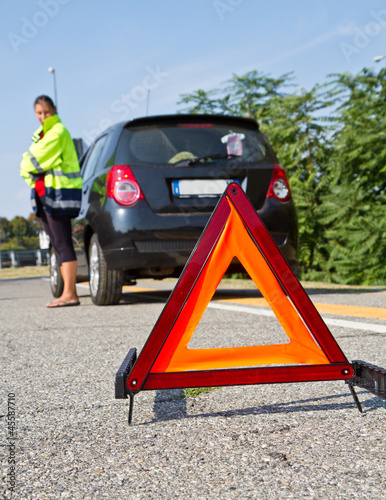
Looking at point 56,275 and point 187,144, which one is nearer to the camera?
point 187,144

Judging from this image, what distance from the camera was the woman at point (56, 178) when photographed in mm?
6211

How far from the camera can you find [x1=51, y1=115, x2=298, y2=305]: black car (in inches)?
215

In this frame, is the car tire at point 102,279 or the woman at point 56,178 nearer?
the car tire at point 102,279

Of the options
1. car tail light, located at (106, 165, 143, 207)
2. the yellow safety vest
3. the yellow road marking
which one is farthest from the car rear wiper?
the yellow road marking

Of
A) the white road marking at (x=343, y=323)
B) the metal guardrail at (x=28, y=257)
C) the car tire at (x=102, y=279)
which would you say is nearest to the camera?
the white road marking at (x=343, y=323)

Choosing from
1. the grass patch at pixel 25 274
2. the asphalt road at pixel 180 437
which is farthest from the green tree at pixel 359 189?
the grass patch at pixel 25 274

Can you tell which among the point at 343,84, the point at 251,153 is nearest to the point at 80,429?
the point at 251,153

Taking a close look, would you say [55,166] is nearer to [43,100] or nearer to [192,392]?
[43,100]

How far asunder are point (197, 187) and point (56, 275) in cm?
301

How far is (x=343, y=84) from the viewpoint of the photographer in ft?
33.9

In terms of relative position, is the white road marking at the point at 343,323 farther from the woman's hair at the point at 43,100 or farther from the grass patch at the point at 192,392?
the woman's hair at the point at 43,100

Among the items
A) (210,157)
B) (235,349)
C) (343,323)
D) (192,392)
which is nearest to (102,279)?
(210,157)

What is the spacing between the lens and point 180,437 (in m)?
1.96

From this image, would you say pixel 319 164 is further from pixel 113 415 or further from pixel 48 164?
pixel 113 415
